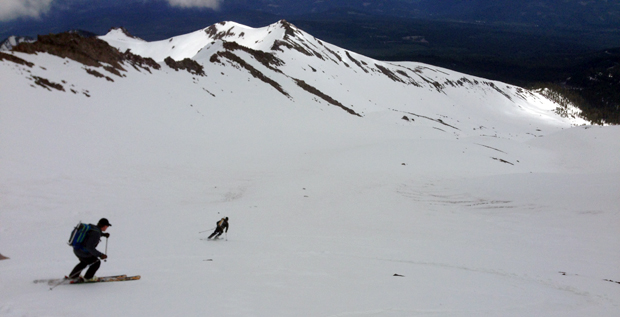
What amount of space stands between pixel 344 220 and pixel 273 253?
5.73 meters

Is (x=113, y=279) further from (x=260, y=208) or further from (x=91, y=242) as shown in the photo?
(x=260, y=208)

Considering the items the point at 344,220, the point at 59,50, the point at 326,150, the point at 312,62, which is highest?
the point at 312,62

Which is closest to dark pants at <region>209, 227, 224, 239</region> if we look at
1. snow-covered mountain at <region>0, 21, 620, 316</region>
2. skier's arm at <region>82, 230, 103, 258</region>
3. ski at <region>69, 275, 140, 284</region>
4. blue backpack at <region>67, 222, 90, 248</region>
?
snow-covered mountain at <region>0, 21, 620, 316</region>

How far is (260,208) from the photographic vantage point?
16922 millimetres

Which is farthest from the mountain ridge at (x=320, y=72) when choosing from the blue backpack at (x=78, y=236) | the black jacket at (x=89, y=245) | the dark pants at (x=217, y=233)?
the black jacket at (x=89, y=245)

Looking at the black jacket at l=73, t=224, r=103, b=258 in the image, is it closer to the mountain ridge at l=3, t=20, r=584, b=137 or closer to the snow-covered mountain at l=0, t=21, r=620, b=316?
the snow-covered mountain at l=0, t=21, r=620, b=316

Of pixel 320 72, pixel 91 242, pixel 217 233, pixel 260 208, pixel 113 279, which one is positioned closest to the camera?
pixel 91 242

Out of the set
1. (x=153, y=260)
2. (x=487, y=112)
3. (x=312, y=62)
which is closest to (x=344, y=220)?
(x=153, y=260)

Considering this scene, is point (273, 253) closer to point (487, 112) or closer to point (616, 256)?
point (616, 256)

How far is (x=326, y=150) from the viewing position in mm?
30688

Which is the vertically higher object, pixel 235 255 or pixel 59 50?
pixel 59 50

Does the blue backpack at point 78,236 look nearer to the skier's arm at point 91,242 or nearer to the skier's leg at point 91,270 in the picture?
the skier's arm at point 91,242

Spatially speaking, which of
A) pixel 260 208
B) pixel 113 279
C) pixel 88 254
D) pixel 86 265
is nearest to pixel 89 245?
pixel 88 254

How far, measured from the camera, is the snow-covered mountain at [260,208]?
23.9 ft
